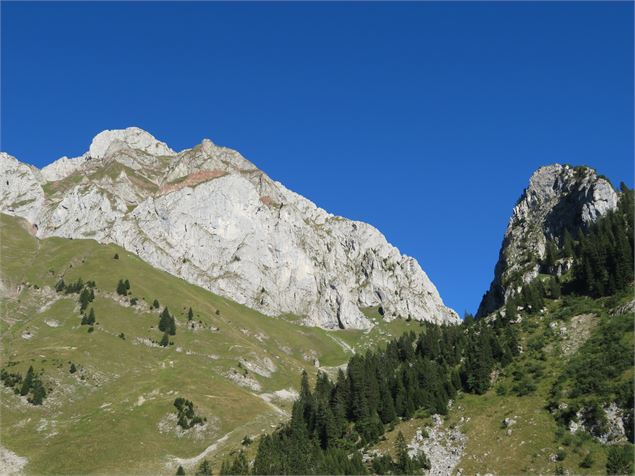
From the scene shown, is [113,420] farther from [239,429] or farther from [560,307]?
[560,307]

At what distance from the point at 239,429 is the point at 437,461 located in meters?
70.6

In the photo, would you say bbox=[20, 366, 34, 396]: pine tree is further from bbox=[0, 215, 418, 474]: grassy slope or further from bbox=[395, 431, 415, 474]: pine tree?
bbox=[395, 431, 415, 474]: pine tree

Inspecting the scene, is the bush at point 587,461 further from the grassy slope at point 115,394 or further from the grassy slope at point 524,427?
the grassy slope at point 115,394

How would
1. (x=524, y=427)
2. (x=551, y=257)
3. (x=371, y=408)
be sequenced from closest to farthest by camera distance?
(x=524, y=427) < (x=371, y=408) < (x=551, y=257)

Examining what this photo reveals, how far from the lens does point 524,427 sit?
69.0 meters

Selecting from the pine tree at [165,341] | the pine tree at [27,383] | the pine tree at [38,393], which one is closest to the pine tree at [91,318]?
the pine tree at [165,341]

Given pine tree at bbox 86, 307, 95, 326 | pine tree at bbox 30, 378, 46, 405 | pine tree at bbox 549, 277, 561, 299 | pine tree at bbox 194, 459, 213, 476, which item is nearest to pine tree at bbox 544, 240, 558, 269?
pine tree at bbox 549, 277, 561, 299

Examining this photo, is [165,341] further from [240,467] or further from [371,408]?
[371,408]

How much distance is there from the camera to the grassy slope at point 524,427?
6203 centimetres

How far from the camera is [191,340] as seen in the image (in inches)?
7702

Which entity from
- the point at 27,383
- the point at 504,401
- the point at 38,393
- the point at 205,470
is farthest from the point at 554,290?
the point at 27,383

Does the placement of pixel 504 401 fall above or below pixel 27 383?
below

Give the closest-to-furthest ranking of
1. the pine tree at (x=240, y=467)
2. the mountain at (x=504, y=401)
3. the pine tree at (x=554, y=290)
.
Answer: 1. the mountain at (x=504, y=401)
2. the pine tree at (x=240, y=467)
3. the pine tree at (x=554, y=290)

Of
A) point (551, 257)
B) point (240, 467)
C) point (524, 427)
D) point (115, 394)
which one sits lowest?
point (240, 467)
